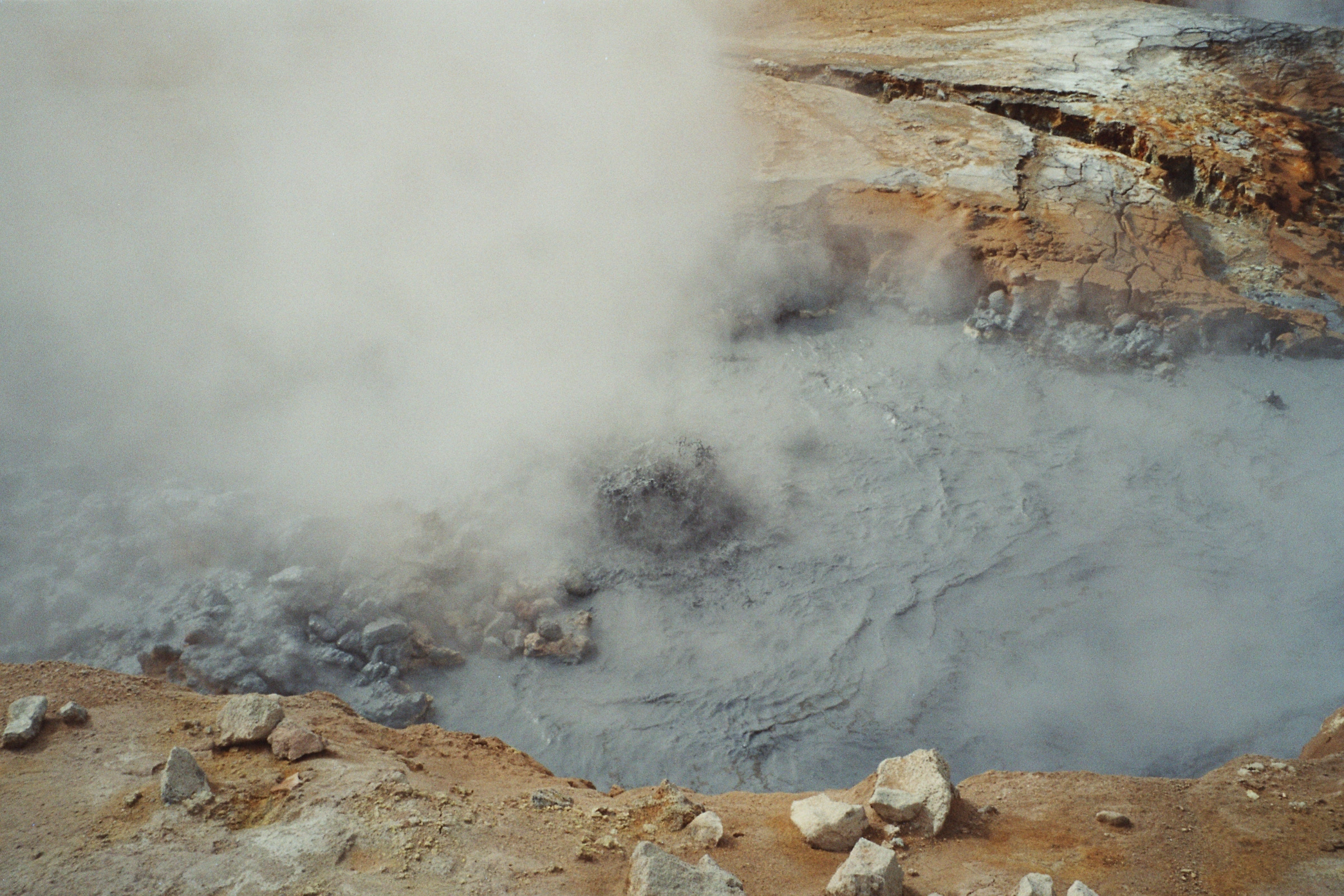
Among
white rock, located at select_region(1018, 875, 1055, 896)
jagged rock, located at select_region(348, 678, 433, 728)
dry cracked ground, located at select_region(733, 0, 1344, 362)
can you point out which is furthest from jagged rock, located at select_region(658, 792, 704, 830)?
dry cracked ground, located at select_region(733, 0, 1344, 362)

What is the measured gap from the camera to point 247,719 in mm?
2369

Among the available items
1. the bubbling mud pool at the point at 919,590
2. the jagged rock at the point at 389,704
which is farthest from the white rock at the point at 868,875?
the jagged rock at the point at 389,704

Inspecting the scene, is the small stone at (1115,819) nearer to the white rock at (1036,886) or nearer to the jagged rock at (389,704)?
the white rock at (1036,886)

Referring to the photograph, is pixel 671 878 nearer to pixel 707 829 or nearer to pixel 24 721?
pixel 707 829

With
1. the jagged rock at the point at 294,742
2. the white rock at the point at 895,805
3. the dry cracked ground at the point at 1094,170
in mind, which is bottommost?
the white rock at the point at 895,805

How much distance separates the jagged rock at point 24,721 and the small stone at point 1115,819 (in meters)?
3.09

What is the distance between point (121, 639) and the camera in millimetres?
3625

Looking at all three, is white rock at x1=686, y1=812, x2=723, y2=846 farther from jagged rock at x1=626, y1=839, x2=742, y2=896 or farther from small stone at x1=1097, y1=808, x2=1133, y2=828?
small stone at x1=1097, y1=808, x2=1133, y2=828

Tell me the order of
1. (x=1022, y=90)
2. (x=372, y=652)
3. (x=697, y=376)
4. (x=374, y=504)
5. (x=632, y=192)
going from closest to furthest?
(x=372, y=652) → (x=374, y=504) → (x=697, y=376) → (x=632, y=192) → (x=1022, y=90)

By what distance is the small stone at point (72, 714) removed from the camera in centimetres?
234

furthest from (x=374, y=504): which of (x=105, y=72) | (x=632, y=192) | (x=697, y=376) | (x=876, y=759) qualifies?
(x=105, y=72)

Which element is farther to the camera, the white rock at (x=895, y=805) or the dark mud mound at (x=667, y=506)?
the dark mud mound at (x=667, y=506)

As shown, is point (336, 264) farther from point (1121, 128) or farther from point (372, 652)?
point (1121, 128)

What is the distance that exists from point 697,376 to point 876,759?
2799mm
